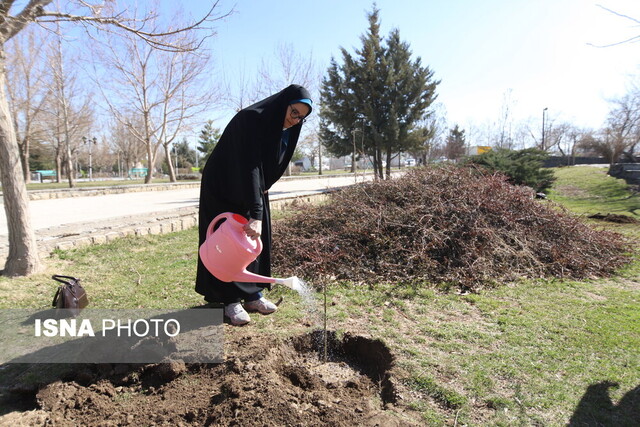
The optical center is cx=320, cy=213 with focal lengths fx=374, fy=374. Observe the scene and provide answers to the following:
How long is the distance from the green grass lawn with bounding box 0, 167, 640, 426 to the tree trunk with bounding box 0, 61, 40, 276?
22 centimetres

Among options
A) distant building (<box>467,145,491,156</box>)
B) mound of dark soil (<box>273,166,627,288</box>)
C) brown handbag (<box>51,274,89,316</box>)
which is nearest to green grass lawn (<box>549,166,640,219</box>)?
distant building (<box>467,145,491,156</box>)

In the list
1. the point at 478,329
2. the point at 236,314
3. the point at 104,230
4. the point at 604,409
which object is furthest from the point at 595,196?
the point at 104,230

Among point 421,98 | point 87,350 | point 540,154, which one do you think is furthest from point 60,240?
point 421,98

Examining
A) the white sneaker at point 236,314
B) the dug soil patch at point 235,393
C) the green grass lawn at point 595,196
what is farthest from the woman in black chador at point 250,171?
the green grass lawn at point 595,196

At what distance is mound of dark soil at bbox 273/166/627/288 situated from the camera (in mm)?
3830

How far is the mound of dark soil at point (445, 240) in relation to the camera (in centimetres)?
383

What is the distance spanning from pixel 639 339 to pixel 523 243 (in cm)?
190

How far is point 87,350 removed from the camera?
6.96 ft

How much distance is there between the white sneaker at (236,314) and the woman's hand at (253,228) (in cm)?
68

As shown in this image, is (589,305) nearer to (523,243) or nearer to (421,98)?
(523,243)

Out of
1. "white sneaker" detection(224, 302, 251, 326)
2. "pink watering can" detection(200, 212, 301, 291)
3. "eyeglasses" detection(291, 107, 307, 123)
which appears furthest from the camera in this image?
"white sneaker" detection(224, 302, 251, 326)

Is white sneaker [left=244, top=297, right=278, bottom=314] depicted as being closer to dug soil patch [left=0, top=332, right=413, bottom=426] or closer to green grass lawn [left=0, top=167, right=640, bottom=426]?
green grass lawn [left=0, top=167, right=640, bottom=426]

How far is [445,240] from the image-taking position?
4059 mm

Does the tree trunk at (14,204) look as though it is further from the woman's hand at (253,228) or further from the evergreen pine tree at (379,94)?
the evergreen pine tree at (379,94)
